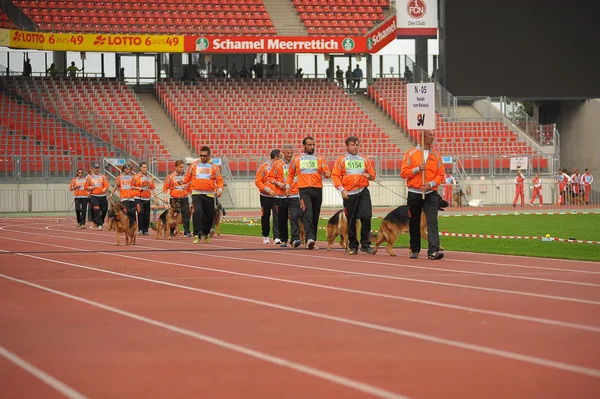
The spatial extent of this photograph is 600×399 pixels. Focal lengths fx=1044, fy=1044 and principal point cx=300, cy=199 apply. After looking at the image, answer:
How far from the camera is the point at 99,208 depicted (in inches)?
1145

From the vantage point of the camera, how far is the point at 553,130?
1890 inches

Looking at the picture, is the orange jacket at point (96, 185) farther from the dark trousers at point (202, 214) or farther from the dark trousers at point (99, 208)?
the dark trousers at point (202, 214)

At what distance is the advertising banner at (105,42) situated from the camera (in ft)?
157

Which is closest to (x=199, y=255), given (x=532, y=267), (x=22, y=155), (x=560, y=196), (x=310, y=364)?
(x=532, y=267)

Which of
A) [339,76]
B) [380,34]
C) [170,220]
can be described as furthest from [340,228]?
[339,76]

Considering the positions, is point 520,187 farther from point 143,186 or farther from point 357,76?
point 143,186

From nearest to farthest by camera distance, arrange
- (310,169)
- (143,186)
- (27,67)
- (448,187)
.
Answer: (310,169), (143,186), (448,187), (27,67)

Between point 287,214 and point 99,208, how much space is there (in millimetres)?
10267

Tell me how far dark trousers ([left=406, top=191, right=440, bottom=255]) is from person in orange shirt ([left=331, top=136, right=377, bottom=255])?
1.18m

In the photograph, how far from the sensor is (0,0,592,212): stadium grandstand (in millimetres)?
43719

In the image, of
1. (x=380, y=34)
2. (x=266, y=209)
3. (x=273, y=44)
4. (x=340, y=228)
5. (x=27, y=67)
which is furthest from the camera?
(x=380, y=34)

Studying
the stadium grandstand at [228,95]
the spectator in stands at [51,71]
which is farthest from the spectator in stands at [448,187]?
the spectator in stands at [51,71]

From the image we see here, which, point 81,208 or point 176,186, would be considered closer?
point 176,186

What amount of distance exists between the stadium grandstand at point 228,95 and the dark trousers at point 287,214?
69.2ft
